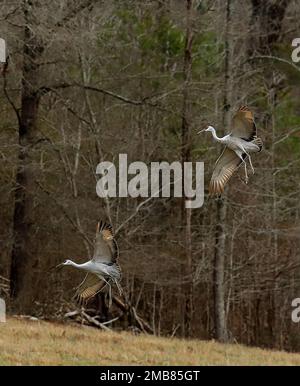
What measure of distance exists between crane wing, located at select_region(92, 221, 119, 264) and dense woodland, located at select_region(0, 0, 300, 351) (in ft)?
27.0

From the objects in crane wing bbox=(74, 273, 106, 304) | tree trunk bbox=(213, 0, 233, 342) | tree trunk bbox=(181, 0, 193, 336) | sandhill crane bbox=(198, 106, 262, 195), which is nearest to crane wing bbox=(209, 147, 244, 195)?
sandhill crane bbox=(198, 106, 262, 195)

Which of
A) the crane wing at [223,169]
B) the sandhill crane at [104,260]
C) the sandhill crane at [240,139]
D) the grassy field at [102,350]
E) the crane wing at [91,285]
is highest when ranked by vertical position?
the sandhill crane at [240,139]

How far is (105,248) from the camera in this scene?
6.91 meters

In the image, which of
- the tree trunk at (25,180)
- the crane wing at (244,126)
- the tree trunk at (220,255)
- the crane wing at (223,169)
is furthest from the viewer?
the tree trunk at (25,180)

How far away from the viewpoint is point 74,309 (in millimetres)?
16359

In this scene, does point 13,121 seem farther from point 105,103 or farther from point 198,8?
Result: point 198,8

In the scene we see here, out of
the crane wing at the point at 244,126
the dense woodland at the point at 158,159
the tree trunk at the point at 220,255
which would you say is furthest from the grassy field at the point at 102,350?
the crane wing at the point at 244,126

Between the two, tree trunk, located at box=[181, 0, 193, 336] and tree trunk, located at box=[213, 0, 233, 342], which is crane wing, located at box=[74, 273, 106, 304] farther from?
tree trunk, located at box=[181, 0, 193, 336]

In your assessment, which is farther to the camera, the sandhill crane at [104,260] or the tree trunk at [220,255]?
the tree trunk at [220,255]

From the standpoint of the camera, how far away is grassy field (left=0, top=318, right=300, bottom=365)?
1020 cm

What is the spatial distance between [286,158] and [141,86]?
3491mm

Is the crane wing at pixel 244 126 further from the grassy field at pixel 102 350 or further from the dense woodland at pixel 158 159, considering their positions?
the dense woodland at pixel 158 159

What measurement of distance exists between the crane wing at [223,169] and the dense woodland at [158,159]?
803 centimetres

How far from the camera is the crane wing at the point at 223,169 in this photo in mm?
6773
